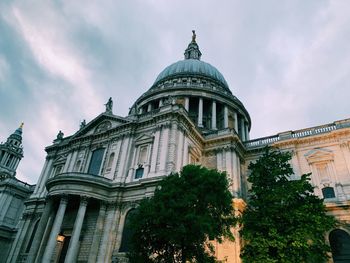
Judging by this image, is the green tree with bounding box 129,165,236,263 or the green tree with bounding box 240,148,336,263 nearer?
the green tree with bounding box 129,165,236,263

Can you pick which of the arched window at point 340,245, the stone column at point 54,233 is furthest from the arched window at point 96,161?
the arched window at point 340,245

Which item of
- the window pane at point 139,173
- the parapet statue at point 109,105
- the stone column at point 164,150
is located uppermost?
the parapet statue at point 109,105

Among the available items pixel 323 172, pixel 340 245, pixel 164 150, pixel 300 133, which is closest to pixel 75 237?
pixel 164 150

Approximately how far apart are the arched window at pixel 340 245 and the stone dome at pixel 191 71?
30.5 metres

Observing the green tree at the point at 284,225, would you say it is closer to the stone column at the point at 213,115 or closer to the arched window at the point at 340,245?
the arched window at the point at 340,245

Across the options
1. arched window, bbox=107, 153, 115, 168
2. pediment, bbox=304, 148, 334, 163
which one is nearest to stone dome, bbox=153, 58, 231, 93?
arched window, bbox=107, 153, 115, 168

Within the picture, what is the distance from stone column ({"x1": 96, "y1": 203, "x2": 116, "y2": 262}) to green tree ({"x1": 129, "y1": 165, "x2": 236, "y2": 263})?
6.29m

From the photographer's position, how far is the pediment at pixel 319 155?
87.4 ft

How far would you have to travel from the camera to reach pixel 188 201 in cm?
1520

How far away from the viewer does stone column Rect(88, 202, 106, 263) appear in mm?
21219

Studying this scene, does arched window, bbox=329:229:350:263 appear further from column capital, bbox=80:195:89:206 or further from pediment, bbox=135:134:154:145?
column capital, bbox=80:195:89:206

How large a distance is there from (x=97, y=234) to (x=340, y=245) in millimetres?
19800

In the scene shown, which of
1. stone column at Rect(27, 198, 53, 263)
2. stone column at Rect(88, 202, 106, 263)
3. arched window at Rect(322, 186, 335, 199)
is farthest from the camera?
arched window at Rect(322, 186, 335, 199)

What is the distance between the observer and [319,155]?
88.7 feet
